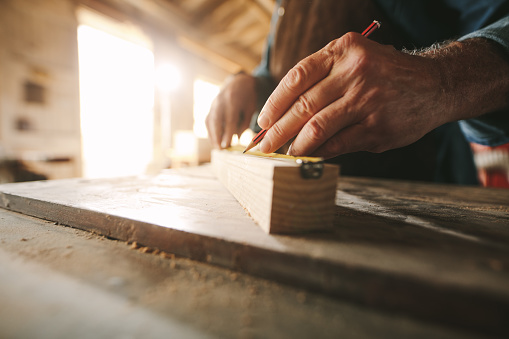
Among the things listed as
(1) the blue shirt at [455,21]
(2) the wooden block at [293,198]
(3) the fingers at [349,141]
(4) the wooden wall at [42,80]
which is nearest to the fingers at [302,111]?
(3) the fingers at [349,141]

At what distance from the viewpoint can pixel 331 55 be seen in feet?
2.33

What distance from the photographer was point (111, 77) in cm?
566

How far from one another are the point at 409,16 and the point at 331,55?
1.44 m

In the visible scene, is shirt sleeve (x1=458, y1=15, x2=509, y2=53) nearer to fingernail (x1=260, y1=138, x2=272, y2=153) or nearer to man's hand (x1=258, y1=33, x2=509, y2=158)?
man's hand (x1=258, y1=33, x2=509, y2=158)

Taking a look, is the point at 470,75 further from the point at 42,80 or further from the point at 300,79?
the point at 42,80

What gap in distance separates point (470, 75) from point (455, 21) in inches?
52.0

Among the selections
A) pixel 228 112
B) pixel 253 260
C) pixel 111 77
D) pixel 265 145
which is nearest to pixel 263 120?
pixel 265 145

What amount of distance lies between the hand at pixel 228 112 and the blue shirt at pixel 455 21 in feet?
3.93

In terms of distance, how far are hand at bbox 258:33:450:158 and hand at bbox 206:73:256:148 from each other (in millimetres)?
912

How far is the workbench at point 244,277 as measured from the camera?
0.33 m

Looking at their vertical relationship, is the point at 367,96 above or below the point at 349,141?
above

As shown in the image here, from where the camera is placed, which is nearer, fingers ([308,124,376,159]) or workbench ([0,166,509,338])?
workbench ([0,166,509,338])

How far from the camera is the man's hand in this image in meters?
0.67

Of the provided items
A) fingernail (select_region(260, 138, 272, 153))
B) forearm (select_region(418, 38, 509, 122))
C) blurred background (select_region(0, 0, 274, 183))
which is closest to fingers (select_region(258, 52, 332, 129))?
fingernail (select_region(260, 138, 272, 153))
